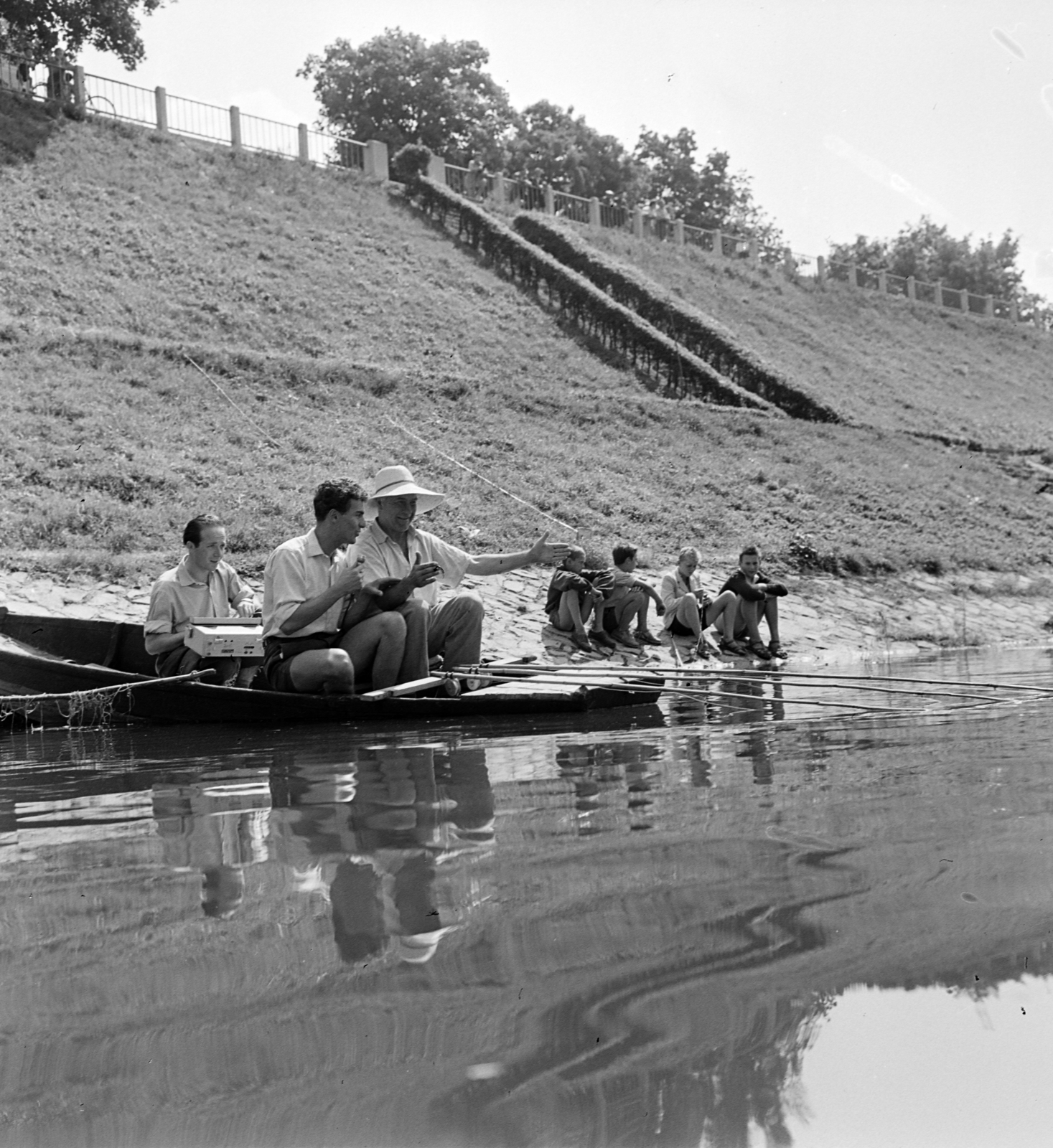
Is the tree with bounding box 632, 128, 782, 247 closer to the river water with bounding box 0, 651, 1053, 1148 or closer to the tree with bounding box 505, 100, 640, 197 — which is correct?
the tree with bounding box 505, 100, 640, 197

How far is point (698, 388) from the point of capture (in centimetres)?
2784

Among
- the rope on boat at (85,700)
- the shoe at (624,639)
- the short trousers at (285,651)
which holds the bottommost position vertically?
the shoe at (624,639)

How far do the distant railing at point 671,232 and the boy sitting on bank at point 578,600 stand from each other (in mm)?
26763

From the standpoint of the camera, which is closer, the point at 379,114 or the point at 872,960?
the point at 872,960

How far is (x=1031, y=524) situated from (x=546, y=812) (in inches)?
781

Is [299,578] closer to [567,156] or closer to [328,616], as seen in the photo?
[328,616]

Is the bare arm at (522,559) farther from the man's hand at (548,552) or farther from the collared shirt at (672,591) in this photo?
the collared shirt at (672,591)

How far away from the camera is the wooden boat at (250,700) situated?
707 cm

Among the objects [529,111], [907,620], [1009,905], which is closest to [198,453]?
[907,620]

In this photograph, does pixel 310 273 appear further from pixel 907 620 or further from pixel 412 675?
pixel 412 675

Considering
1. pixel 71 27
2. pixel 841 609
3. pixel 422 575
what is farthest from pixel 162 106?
pixel 422 575

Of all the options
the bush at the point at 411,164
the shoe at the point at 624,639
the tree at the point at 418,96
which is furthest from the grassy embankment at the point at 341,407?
the tree at the point at 418,96

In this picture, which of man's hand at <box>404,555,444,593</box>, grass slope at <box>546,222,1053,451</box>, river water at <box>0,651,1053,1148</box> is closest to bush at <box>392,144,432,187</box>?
grass slope at <box>546,222,1053,451</box>

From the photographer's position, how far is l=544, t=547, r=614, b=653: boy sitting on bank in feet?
39.7
